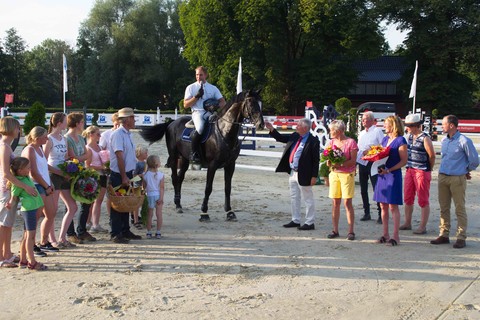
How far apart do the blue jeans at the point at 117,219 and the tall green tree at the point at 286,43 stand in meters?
32.5

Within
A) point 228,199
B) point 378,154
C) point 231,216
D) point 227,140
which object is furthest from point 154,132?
point 378,154

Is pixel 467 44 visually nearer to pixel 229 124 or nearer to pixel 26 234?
pixel 229 124

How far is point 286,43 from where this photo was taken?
41250mm

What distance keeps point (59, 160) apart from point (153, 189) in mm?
1403

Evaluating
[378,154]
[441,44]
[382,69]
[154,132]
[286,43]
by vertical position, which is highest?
[286,43]

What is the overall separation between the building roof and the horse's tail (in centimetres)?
4449

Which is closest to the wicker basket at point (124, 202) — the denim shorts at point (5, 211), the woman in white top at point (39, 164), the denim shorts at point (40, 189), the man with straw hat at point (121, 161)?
the man with straw hat at point (121, 161)

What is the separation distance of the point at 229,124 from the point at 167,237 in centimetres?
234

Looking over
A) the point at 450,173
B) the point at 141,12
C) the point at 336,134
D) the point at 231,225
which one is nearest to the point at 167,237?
the point at 231,225

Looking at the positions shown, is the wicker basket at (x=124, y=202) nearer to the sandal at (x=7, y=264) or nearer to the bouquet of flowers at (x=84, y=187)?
the bouquet of flowers at (x=84, y=187)

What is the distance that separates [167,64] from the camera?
53906 mm

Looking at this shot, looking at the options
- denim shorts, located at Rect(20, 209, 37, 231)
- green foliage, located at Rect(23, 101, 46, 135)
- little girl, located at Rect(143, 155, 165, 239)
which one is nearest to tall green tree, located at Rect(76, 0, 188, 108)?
green foliage, located at Rect(23, 101, 46, 135)

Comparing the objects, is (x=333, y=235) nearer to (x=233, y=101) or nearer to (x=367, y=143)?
(x=367, y=143)

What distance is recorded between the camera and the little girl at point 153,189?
6.87m
